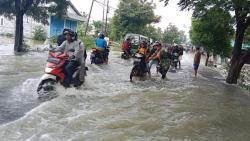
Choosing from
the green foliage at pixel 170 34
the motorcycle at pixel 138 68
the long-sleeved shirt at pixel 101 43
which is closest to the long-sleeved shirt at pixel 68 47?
the motorcycle at pixel 138 68

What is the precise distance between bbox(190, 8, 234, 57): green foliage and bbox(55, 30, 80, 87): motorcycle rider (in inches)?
284

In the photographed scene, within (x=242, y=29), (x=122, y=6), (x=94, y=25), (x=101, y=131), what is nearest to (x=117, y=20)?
(x=122, y=6)

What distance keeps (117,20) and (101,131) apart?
46981mm

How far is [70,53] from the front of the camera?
1027 centimetres

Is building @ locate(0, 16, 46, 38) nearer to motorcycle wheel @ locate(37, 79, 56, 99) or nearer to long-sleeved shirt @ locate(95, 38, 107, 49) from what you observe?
long-sleeved shirt @ locate(95, 38, 107, 49)

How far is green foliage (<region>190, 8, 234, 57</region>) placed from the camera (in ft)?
53.2

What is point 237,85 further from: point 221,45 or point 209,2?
point 221,45

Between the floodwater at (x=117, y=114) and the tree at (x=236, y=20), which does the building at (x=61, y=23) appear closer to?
the tree at (x=236, y=20)

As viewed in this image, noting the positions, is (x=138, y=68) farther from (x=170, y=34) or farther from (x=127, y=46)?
(x=170, y=34)

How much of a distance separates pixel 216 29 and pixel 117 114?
549 inches

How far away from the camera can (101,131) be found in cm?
691

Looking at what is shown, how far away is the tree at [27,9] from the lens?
75.0ft

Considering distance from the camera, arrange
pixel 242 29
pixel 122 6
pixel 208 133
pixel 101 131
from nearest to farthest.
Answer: pixel 101 131, pixel 208 133, pixel 242 29, pixel 122 6

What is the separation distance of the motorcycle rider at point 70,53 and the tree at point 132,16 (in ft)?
136
